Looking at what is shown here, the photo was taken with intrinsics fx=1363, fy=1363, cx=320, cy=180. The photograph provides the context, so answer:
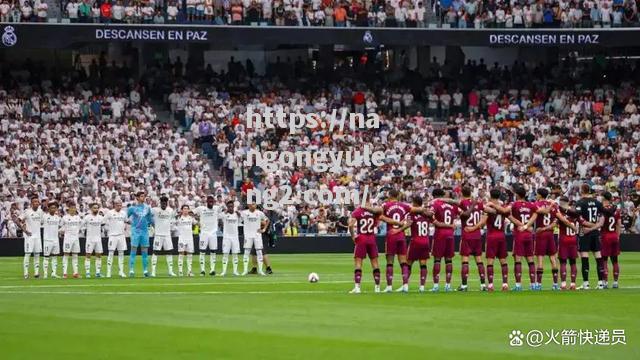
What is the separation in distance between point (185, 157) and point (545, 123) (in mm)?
16542

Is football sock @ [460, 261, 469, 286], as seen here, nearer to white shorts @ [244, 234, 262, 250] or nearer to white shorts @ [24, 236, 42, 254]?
white shorts @ [244, 234, 262, 250]

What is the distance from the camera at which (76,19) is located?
56.9 metres

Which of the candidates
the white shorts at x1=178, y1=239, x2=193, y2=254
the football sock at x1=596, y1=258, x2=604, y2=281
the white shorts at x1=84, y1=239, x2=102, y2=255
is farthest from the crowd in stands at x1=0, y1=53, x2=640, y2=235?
the football sock at x1=596, y1=258, x2=604, y2=281

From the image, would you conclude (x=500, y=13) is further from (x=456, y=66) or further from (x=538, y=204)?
(x=538, y=204)

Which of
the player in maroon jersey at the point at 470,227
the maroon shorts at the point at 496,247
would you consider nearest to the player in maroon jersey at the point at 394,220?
the player in maroon jersey at the point at 470,227

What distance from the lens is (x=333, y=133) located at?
188 feet

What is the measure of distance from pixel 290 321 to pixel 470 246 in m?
7.07

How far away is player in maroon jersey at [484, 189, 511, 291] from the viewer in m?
27.7

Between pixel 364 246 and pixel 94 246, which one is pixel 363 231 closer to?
pixel 364 246

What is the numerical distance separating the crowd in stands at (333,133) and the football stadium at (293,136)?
0.11m

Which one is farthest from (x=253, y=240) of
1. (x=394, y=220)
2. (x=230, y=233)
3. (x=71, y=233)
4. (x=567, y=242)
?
(x=567, y=242)

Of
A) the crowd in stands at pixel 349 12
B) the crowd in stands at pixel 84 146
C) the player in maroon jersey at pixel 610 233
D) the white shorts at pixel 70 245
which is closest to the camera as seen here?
the player in maroon jersey at pixel 610 233

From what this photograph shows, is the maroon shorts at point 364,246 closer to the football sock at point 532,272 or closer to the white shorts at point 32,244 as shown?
the football sock at point 532,272

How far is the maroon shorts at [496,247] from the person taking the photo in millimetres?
28109
